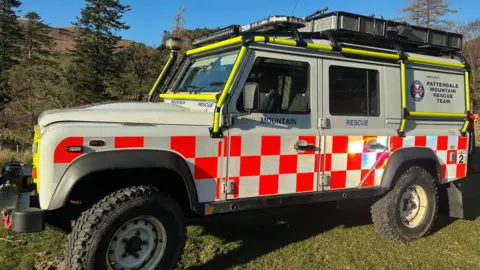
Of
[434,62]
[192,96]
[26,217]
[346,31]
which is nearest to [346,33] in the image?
[346,31]

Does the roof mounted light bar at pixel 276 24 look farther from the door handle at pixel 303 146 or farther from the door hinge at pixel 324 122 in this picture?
the door handle at pixel 303 146

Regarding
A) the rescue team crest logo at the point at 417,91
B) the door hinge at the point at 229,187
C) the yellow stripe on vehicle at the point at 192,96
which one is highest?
the rescue team crest logo at the point at 417,91

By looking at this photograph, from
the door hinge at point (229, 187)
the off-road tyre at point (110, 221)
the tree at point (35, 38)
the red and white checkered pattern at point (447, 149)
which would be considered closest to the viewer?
the off-road tyre at point (110, 221)

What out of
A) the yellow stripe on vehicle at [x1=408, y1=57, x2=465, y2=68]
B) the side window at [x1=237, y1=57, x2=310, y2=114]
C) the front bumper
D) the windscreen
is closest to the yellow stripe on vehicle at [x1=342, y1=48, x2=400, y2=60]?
the yellow stripe on vehicle at [x1=408, y1=57, x2=465, y2=68]

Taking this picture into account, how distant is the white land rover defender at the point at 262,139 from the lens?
10.2 feet

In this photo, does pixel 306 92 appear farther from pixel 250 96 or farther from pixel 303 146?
pixel 250 96

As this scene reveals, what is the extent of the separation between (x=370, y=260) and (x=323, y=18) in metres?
2.66

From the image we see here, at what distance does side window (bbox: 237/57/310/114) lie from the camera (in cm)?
385

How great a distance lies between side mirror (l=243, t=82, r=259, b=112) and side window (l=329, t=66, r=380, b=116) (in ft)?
3.66

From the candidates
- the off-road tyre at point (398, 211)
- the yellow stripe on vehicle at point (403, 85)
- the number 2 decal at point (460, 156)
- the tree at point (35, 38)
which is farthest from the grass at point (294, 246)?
the tree at point (35, 38)

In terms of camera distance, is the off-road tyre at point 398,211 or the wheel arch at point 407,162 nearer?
the wheel arch at point 407,162

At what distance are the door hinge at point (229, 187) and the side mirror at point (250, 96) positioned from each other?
2.25 feet

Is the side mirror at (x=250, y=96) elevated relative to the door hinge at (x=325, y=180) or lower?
elevated

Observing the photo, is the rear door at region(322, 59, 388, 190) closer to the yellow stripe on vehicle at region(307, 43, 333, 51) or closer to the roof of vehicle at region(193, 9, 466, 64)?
the yellow stripe on vehicle at region(307, 43, 333, 51)
